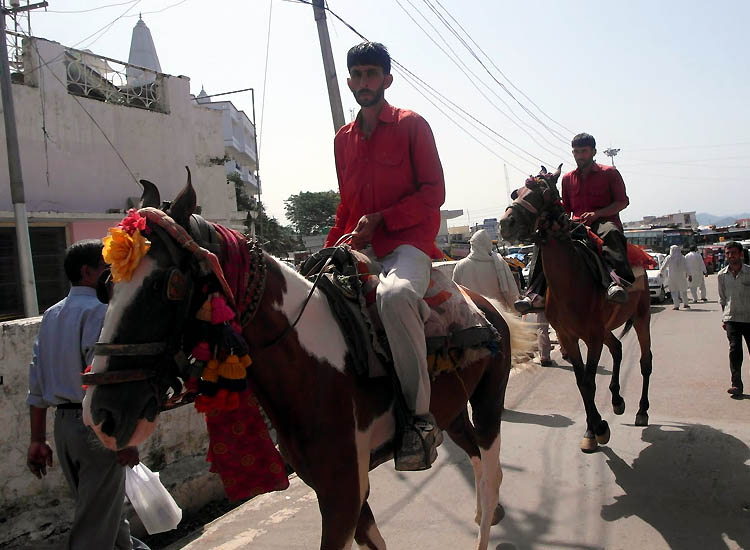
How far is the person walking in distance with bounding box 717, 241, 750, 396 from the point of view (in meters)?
6.95

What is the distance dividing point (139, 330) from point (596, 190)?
566 cm

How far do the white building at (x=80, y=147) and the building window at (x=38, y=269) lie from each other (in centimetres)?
2

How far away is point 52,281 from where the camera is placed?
46.8 feet

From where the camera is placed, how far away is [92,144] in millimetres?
15719

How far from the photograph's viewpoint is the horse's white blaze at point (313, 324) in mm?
2453

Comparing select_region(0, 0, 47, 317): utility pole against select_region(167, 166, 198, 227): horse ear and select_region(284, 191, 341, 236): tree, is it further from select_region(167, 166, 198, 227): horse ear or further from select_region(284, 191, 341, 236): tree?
select_region(284, 191, 341, 236): tree

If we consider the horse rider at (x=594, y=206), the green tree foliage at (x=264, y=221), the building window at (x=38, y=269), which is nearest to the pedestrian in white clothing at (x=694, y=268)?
the horse rider at (x=594, y=206)

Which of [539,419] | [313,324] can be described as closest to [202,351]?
[313,324]

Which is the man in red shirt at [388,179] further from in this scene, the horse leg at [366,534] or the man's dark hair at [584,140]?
the man's dark hair at [584,140]

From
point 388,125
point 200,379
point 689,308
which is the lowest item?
point 689,308

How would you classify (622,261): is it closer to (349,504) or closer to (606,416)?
(606,416)

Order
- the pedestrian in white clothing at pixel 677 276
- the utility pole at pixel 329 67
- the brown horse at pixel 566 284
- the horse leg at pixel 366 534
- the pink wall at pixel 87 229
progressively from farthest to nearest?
the pedestrian in white clothing at pixel 677 276
the pink wall at pixel 87 229
the utility pole at pixel 329 67
the brown horse at pixel 566 284
the horse leg at pixel 366 534

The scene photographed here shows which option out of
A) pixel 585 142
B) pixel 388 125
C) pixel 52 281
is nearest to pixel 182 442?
pixel 388 125

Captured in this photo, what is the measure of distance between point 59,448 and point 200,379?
66.0 inches
